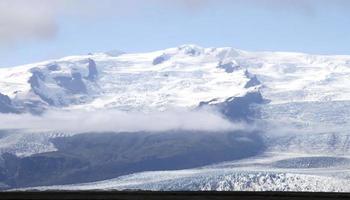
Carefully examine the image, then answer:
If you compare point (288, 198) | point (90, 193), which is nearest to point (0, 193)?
point (90, 193)

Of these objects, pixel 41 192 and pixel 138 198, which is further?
pixel 41 192

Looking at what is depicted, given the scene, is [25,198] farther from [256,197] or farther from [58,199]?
[256,197]

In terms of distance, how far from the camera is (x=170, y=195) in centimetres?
2562

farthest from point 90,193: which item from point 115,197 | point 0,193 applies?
point 0,193

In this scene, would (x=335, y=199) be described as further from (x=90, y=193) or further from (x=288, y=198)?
(x=90, y=193)

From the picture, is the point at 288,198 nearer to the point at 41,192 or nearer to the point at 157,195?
the point at 157,195

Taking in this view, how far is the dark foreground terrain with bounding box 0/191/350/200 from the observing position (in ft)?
81.6

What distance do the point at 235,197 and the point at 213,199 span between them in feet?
3.26

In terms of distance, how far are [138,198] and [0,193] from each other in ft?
17.5

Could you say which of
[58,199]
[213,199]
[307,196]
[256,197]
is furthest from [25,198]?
[307,196]

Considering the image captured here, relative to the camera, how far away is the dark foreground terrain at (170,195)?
81.6 ft

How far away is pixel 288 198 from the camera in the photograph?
24.7m

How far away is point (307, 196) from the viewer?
25297 millimetres

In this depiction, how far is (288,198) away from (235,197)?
77.5 inches
